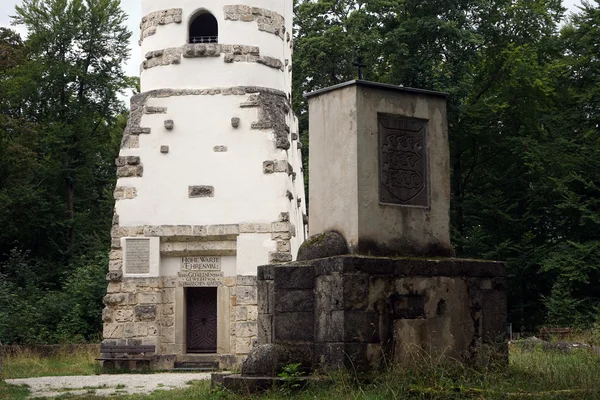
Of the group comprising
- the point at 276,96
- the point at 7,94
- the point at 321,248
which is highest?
the point at 7,94

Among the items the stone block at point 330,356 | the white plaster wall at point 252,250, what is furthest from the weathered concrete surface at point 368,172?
the white plaster wall at point 252,250

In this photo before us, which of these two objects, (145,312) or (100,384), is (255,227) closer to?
(145,312)

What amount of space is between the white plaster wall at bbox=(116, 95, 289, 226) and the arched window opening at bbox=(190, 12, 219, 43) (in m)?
1.69

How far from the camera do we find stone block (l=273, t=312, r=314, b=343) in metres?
10.1

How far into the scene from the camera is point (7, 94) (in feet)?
114

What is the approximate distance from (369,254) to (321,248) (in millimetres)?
512

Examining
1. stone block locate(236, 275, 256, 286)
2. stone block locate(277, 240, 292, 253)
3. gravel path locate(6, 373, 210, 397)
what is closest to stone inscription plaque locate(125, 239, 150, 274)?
stone block locate(236, 275, 256, 286)

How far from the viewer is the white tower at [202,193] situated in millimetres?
20516

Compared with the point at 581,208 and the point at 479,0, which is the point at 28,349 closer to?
the point at 581,208

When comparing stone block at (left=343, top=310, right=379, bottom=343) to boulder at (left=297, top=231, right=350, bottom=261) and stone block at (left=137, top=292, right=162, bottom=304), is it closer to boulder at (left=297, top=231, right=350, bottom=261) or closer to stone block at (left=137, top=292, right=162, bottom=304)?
boulder at (left=297, top=231, right=350, bottom=261)

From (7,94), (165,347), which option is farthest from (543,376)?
(7,94)

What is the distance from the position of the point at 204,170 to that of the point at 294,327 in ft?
36.4

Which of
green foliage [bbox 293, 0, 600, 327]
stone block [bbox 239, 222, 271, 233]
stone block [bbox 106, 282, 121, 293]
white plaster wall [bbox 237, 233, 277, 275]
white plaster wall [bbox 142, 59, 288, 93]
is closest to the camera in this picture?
white plaster wall [bbox 237, 233, 277, 275]

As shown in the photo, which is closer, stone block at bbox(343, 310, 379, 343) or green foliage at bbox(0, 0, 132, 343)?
stone block at bbox(343, 310, 379, 343)
